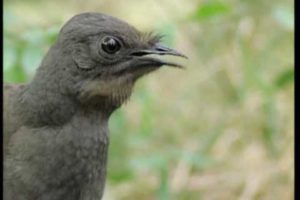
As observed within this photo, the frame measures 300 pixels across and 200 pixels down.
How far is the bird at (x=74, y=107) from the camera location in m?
4.24

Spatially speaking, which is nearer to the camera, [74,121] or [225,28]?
[74,121]

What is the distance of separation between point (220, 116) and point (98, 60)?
2.74m

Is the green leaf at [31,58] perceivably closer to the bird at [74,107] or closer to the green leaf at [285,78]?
the bird at [74,107]

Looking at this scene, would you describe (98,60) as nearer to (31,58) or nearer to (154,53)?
(154,53)

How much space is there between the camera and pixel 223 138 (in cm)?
689

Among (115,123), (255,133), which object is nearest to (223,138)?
(255,133)

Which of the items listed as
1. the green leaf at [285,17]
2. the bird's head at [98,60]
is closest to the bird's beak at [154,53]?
the bird's head at [98,60]

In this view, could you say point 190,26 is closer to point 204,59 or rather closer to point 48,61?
point 204,59

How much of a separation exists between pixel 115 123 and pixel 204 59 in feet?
4.12

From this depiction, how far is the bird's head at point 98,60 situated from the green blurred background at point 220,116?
6.34ft

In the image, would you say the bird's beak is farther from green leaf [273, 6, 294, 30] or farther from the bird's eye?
green leaf [273, 6, 294, 30]

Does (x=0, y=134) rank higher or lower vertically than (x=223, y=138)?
lower

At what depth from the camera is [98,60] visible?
4297 mm

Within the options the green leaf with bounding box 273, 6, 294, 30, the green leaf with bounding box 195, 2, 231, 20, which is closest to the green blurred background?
the green leaf with bounding box 273, 6, 294, 30
